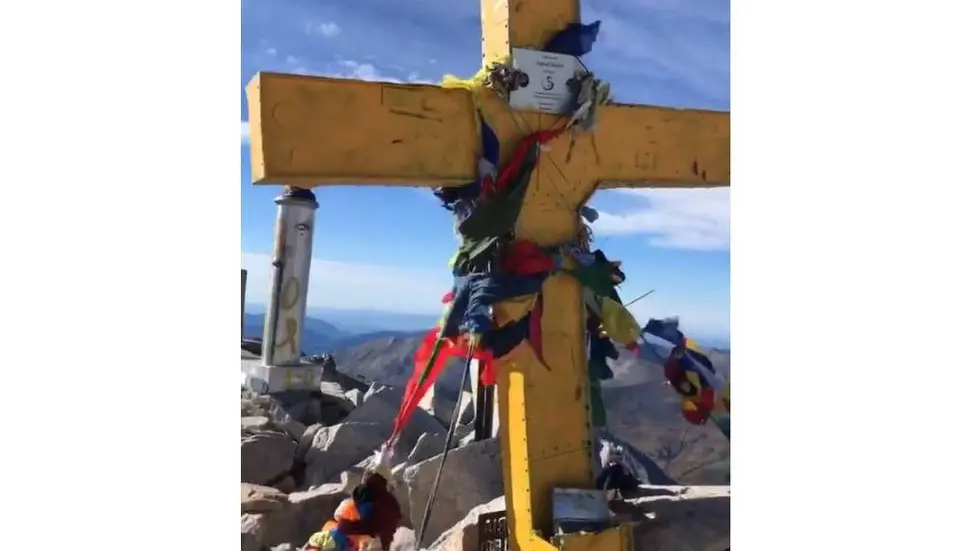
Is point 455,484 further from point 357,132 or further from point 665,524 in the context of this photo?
point 357,132

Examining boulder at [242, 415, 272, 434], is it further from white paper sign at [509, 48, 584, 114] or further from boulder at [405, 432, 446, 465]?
white paper sign at [509, 48, 584, 114]

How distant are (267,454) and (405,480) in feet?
2.93

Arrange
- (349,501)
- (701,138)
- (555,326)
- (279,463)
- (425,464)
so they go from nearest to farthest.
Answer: (349,501) < (555,326) < (701,138) < (425,464) < (279,463)

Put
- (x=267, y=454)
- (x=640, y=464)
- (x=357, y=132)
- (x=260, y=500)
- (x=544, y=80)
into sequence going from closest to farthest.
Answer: (x=357, y=132) → (x=544, y=80) → (x=260, y=500) → (x=640, y=464) → (x=267, y=454)

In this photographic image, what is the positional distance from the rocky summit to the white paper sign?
0.89 metres

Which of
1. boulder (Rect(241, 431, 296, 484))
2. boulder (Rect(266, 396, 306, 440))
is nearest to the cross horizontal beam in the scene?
boulder (Rect(241, 431, 296, 484))

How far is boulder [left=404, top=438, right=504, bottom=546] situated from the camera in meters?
2.01

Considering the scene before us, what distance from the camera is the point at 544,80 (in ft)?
5.00

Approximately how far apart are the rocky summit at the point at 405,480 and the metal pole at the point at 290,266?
304mm

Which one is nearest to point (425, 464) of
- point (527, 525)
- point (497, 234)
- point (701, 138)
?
point (527, 525)

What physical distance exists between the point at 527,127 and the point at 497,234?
0.23 m

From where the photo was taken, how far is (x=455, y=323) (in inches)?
56.7

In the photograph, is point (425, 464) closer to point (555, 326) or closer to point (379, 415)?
point (555, 326)

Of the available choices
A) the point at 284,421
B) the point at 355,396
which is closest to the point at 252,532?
the point at 284,421
